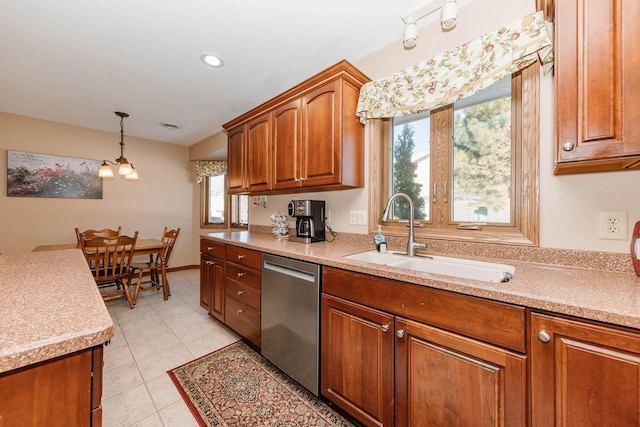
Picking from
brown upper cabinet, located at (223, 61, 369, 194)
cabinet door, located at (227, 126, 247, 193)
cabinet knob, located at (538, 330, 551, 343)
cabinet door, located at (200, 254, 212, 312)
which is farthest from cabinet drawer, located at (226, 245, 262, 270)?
cabinet knob, located at (538, 330, 551, 343)

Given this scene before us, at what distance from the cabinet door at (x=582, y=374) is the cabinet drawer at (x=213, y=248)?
2152 millimetres

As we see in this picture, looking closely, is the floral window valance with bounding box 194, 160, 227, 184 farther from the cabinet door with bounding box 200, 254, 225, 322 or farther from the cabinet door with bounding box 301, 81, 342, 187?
the cabinet door with bounding box 301, 81, 342, 187

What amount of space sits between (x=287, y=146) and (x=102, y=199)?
→ 3515 mm

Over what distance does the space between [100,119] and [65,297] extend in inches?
146

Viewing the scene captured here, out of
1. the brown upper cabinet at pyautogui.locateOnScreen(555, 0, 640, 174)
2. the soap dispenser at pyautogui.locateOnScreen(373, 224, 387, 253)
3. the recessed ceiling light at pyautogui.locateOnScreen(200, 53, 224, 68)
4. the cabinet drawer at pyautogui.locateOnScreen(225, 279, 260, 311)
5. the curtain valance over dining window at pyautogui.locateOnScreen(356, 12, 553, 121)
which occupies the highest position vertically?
the recessed ceiling light at pyautogui.locateOnScreen(200, 53, 224, 68)

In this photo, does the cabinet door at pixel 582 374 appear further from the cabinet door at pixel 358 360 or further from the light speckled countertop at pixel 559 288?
the cabinet door at pixel 358 360

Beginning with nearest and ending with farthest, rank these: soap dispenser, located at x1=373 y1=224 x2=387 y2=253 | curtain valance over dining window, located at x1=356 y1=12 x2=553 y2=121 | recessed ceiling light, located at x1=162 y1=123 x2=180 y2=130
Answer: curtain valance over dining window, located at x1=356 y1=12 x2=553 y2=121, soap dispenser, located at x1=373 y1=224 x2=387 y2=253, recessed ceiling light, located at x1=162 y1=123 x2=180 y2=130

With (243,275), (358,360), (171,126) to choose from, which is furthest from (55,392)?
(171,126)

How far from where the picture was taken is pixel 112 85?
2.47 metres

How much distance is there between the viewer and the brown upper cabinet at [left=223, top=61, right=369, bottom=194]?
1764mm

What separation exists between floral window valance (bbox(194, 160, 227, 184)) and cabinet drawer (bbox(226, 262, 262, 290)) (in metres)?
2.75

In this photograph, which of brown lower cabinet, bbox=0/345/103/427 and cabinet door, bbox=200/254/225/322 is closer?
brown lower cabinet, bbox=0/345/103/427

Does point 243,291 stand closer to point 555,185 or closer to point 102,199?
point 555,185

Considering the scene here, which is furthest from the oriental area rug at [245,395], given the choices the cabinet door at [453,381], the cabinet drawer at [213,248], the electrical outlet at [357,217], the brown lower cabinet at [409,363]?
the electrical outlet at [357,217]
